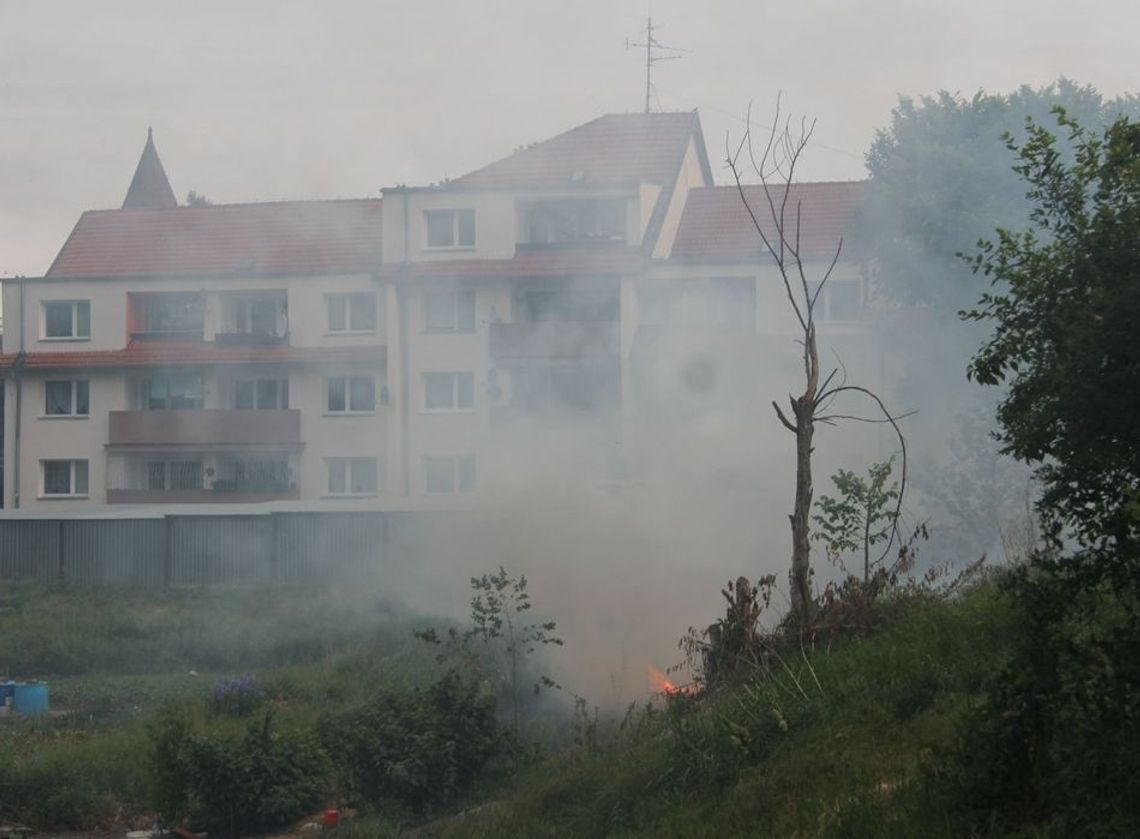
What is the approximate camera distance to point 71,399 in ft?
126

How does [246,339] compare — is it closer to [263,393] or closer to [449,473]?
[263,393]

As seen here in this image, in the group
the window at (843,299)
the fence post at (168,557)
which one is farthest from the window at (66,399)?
the window at (843,299)

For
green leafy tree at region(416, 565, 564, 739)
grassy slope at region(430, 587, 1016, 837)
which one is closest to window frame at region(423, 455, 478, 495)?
green leafy tree at region(416, 565, 564, 739)

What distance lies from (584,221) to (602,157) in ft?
5.01

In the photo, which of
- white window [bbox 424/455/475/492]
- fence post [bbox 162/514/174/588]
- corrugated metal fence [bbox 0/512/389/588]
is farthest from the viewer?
white window [bbox 424/455/475/492]

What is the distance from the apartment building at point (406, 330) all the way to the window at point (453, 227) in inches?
2.1

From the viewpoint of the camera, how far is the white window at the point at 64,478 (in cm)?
3844

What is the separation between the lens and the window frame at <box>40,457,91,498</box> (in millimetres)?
38375

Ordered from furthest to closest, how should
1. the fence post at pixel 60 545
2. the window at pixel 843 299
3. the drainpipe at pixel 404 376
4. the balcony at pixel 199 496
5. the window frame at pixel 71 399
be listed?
1. the window frame at pixel 71 399
2. the balcony at pixel 199 496
3. the drainpipe at pixel 404 376
4. the fence post at pixel 60 545
5. the window at pixel 843 299

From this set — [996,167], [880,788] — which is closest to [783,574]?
[996,167]

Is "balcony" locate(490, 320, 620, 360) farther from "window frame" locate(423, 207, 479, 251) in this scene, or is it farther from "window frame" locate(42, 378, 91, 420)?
"window frame" locate(42, 378, 91, 420)

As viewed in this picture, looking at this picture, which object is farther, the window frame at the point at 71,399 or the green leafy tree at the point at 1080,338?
the window frame at the point at 71,399

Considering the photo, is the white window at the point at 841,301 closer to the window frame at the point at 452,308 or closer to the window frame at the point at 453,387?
the window frame at the point at 453,387

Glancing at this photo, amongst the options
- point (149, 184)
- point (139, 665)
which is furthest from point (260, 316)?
point (149, 184)
